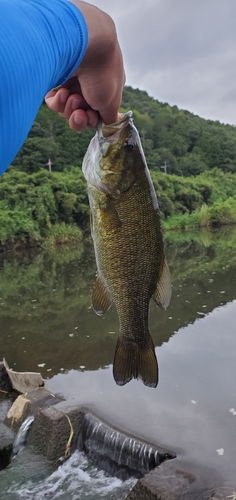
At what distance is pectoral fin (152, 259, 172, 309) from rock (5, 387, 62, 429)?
4103 millimetres

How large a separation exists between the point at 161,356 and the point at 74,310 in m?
4.34

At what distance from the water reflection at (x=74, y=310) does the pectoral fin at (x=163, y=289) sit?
5.73m

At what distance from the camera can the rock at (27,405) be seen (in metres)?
5.40

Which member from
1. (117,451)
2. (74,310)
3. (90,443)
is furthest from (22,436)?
(74,310)

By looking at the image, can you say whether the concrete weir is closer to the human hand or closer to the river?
the river

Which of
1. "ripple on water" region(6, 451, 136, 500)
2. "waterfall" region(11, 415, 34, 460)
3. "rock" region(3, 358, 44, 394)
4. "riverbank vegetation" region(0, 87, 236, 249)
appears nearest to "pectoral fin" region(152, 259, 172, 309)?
"riverbank vegetation" region(0, 87, 236, 249)

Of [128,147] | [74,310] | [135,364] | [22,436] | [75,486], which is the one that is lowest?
[75,486]

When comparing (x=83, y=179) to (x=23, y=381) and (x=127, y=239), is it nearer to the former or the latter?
(x=23, y=381)

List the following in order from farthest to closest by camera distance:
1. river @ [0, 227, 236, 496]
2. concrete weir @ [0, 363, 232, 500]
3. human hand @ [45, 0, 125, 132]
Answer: river @ [0, 227, 236, 496] < concrete weir @ [0, 363, 232, 500] < human hand @ [45, 0, 125, 132]

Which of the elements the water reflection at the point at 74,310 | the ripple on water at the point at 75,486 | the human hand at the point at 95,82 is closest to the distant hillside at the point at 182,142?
the water reflection at the point at 74,310

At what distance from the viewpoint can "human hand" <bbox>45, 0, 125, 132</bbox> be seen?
1064 millimetres

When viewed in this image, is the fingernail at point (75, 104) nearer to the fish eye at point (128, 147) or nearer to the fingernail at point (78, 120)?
the fingernail at point (78, 120)

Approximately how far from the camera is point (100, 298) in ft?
6.18

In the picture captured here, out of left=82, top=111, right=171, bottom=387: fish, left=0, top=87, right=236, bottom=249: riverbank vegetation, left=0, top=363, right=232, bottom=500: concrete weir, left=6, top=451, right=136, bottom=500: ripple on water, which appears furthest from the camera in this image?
left=0, top=87, right=236, bottom=249: riverbank vegetation
